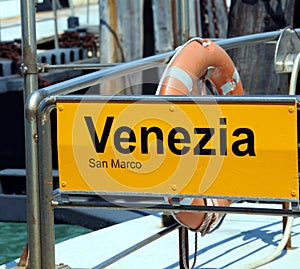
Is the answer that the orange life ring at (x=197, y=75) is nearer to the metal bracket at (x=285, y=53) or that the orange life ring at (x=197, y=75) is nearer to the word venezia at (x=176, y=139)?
the metal bracket at (x=285, y=53)

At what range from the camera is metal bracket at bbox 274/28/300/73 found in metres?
3.59

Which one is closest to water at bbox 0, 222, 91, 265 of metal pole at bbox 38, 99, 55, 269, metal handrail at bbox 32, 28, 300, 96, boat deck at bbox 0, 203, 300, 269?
boat deck at bbox 0, 203, 300, 269

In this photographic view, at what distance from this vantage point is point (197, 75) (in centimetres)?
320

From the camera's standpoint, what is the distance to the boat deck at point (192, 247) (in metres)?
3.50

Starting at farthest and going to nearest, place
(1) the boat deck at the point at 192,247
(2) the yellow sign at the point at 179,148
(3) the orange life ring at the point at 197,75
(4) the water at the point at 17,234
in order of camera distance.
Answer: (4) the water at the point at 17,234 → (1) the boat deck at the point at 192,247 → (3) the orange life ring at the point at 197,75 → (2) the yellow sign at the point at 179,148

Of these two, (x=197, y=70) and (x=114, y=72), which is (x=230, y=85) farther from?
(x=114, y=72)

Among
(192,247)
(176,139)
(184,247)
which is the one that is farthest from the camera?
(192,247)

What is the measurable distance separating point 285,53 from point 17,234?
3244 millimetres

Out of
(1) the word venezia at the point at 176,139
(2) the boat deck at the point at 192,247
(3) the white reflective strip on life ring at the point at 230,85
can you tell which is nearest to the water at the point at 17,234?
(2) the boat deck at the point at 192,247

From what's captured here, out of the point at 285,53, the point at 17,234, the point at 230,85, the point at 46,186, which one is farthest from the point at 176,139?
the point at 17,234

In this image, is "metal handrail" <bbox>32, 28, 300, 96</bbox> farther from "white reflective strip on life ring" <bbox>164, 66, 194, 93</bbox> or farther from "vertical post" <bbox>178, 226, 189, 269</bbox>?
"vertical post" <bbox>178, 226, 189, 269</bbox>

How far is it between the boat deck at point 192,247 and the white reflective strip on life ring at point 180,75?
0.73m

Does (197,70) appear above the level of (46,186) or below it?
above

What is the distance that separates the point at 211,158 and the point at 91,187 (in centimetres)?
32
